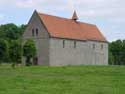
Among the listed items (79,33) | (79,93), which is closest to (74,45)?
(79,33)

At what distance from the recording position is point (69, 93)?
19.1 m

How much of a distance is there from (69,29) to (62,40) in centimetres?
533

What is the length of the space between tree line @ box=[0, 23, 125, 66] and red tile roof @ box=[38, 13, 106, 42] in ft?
24.0

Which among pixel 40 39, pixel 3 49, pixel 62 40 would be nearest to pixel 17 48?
pixel 3 49

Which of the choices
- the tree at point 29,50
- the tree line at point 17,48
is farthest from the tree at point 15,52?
the tree at point 29,50

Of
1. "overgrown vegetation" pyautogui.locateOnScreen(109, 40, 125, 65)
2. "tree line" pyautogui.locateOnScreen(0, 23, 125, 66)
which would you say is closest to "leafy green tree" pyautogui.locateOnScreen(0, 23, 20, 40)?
"tree line" pyautogui.locateOnScreen(0, 23, 125, 66)

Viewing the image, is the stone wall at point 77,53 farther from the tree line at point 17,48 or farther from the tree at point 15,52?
the tree at point 15,52

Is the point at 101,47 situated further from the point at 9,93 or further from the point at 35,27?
the point at 9,93

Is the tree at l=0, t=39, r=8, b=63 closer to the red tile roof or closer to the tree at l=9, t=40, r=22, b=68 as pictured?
the tree at l=9, t=40, r=22, b=68

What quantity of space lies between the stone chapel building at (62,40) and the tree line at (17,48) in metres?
4.17

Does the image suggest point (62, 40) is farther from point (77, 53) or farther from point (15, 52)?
point (15, 52)

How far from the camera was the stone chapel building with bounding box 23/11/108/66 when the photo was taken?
294ft

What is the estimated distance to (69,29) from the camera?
320 feet

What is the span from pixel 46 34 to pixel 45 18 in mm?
4028
